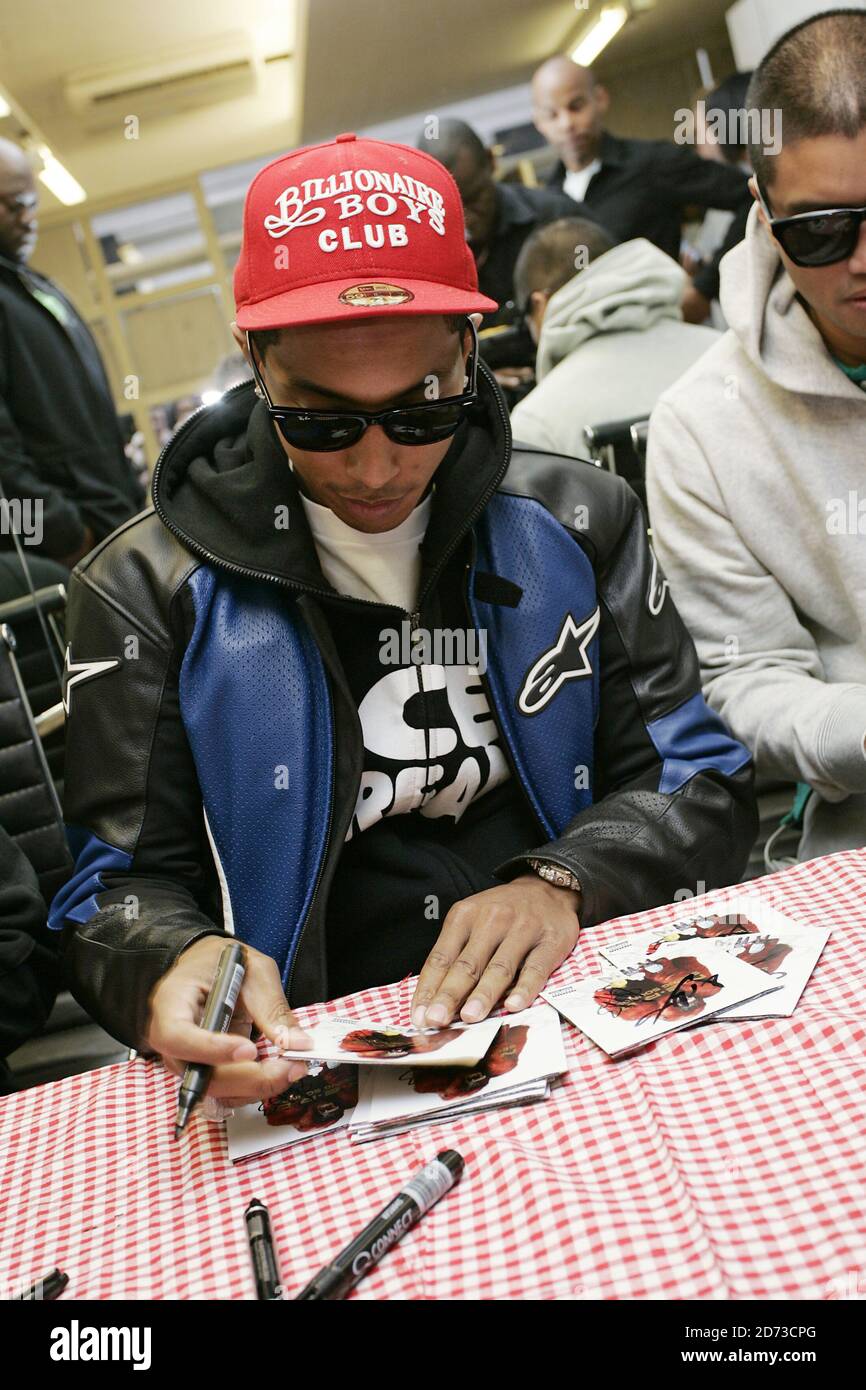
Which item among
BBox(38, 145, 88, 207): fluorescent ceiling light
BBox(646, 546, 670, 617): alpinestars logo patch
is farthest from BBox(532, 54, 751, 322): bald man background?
BBox(38, 145, 88, 207): fluorescent ceiling light

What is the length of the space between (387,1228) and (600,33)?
12.1 meters

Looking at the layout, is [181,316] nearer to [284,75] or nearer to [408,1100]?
[284,75]

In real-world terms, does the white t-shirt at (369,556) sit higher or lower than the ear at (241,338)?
lower

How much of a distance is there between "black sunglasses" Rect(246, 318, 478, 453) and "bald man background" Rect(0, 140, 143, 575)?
230 centimetres

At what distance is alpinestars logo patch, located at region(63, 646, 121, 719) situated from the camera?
1.58m

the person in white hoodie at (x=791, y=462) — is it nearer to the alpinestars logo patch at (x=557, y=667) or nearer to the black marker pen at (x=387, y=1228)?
the alpinestars logo patch at (x=557, y=667)

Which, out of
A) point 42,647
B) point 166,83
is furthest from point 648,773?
point 166,83

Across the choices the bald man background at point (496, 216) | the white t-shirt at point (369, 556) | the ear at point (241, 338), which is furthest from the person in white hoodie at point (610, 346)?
the ear at point (241, 338)

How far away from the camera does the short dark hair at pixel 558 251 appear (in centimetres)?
386

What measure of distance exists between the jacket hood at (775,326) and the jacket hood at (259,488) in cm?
53
